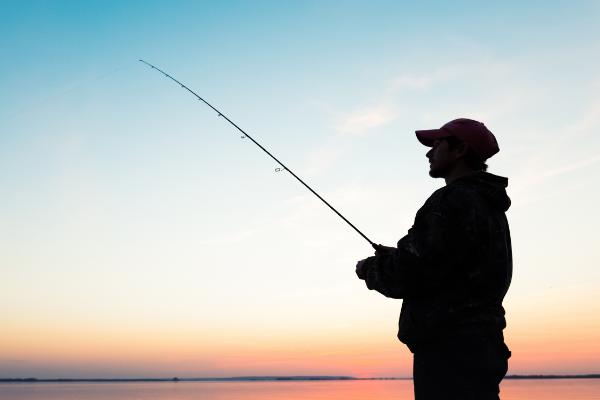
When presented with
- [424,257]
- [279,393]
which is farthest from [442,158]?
[279,393]

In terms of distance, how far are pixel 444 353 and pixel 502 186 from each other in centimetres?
94

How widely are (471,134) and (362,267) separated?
0.94 meters

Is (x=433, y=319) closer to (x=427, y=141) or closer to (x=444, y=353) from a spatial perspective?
(x=444, y=353)

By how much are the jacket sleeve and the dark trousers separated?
30 centimetres

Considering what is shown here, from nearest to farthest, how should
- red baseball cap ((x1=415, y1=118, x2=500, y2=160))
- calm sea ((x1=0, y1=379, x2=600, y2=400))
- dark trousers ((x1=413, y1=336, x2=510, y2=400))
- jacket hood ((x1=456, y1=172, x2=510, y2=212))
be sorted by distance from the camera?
dark trousers ((x1=413, y1=336, x2=510, y2=400)), jacket hood ((x1=456, y1=172, x2=510, y2=212)), red baseball cap ((x1=415, y1=118, x2=500, y2=160)), calm sea ((x1=0, y1=379, x2=600, y2=400))

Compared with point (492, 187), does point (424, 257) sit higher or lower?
lower

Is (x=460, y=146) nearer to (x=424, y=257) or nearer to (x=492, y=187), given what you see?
(x=492, y=187)

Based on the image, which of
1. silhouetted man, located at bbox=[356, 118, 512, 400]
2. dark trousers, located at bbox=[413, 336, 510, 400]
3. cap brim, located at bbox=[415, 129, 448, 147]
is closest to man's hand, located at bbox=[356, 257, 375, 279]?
silhouetted man, located at bbox=[356, 118, 512, 400]

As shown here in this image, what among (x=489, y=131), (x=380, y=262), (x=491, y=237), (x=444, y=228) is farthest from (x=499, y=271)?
(x=489, y=131)

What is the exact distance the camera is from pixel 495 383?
3.22 meters

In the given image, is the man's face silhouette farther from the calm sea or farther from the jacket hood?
the calm sea

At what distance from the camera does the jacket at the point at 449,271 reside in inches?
125

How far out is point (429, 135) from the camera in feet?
12.1

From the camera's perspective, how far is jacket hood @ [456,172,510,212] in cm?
341
